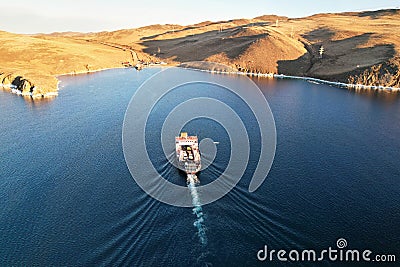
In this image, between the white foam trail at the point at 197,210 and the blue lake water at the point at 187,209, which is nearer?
the blue lake water at the point at 187,209

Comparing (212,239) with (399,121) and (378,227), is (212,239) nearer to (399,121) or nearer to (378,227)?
(378,227)

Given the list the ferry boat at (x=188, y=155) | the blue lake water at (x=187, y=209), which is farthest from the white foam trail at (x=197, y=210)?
the ferry boat at (x=188, y=155)

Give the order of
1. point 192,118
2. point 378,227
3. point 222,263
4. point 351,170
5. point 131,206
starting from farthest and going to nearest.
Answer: point 192,118
point 351,170
point 131,206
point 378,227
point 222,263

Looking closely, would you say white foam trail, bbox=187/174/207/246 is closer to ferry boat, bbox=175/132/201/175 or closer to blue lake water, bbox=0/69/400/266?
blue lake water, bbox=0/69/400/266

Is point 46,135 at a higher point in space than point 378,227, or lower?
higher

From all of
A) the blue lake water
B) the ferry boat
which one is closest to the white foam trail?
the blue lake water

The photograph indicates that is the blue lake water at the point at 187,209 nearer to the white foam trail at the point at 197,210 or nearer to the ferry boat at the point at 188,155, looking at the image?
the white foam trail at the point at 197,210

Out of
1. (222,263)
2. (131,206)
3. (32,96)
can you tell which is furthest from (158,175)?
(32,96)
